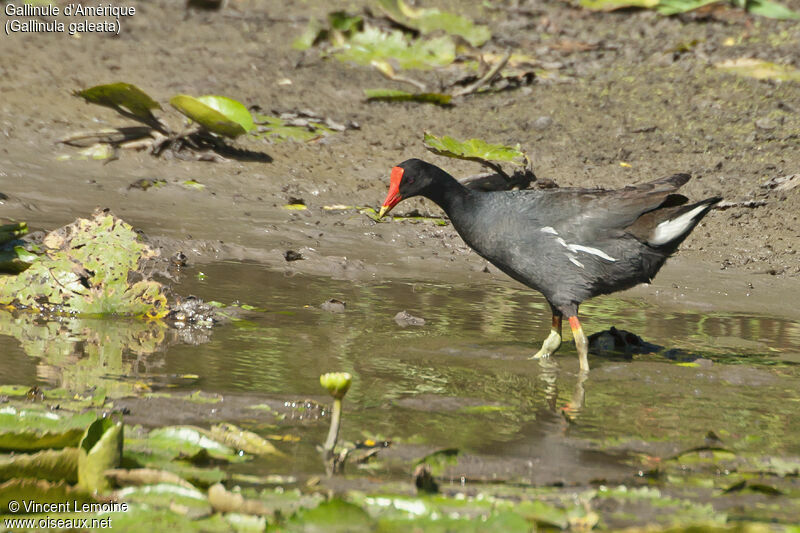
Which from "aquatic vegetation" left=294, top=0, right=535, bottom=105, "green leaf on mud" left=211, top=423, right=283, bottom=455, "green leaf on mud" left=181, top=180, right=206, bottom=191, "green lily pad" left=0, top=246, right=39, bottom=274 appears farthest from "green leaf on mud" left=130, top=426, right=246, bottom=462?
"aquatic vegetation" left=294, top=0, right=535, bottom=105

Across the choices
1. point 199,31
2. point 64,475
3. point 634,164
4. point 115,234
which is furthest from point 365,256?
point 199,31

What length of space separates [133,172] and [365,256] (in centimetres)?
218

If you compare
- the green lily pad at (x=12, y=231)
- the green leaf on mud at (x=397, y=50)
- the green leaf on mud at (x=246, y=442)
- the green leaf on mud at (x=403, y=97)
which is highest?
the green leaf on mud at (x=397, y=50)

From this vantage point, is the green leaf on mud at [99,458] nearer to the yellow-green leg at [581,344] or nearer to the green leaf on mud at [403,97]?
the yellow-green leg at [581,344]

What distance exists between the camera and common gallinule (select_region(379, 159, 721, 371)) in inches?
207

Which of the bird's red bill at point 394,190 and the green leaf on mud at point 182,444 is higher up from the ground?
the bird's red bill at point 394,190

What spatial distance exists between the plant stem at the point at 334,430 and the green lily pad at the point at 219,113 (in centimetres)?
524

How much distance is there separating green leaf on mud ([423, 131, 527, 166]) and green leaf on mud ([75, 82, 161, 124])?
6.91ft

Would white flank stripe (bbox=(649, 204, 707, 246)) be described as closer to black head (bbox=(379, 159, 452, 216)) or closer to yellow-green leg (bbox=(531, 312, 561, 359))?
yellow-green leg (bbox=(531, 312, 561, 359))

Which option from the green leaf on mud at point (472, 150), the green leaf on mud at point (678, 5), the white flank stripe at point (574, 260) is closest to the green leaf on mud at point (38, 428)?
the white flank stripe at point (574, 260)

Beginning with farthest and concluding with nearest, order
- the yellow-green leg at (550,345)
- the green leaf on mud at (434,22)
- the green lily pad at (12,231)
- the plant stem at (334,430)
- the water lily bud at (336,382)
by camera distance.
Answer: the green leaf on mud at (434,22)
the yellow-green leg at (550,345)
the green lily pad at (12,231)
the plant stem at (334,430)
the water lily bud at (336,382)

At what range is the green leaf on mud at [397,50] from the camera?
1089 centimetres

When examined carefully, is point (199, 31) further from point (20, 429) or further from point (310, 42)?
point (20, 429)

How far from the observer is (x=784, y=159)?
8508 millimetres
